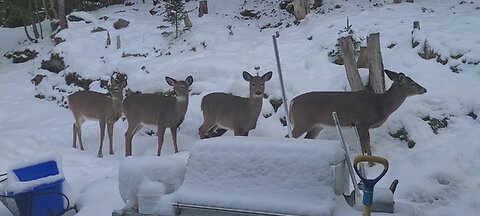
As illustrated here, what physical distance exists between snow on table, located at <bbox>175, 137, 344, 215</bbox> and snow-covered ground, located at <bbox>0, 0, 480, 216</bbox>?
65.9 inches

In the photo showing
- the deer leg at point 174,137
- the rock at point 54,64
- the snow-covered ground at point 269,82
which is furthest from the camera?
the rock at point 54,64

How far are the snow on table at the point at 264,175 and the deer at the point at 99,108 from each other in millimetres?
5405

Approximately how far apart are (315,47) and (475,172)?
4.86 metres

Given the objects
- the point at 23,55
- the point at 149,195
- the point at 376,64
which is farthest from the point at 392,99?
the point at 23,55

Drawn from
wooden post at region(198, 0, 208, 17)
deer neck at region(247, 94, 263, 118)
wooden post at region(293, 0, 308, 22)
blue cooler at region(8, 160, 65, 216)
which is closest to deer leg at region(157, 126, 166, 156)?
deer neck at region(247, 94, 263, 118)

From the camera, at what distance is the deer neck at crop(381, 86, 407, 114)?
704 centimetres

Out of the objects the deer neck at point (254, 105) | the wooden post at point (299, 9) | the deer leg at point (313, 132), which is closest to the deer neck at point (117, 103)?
the deer neck at point (254, 105)

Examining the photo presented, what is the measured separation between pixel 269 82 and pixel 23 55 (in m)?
9.17

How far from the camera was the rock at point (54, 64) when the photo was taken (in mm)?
12975

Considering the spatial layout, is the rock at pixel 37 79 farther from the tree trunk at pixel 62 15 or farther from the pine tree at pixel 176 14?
the pine tree at pixel 176 14

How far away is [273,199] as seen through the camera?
3572mm

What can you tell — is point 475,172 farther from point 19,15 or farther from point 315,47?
point 19,15

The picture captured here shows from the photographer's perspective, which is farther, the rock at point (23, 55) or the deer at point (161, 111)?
the rock at point (23, 55)

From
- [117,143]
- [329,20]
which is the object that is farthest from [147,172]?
[329,20]
